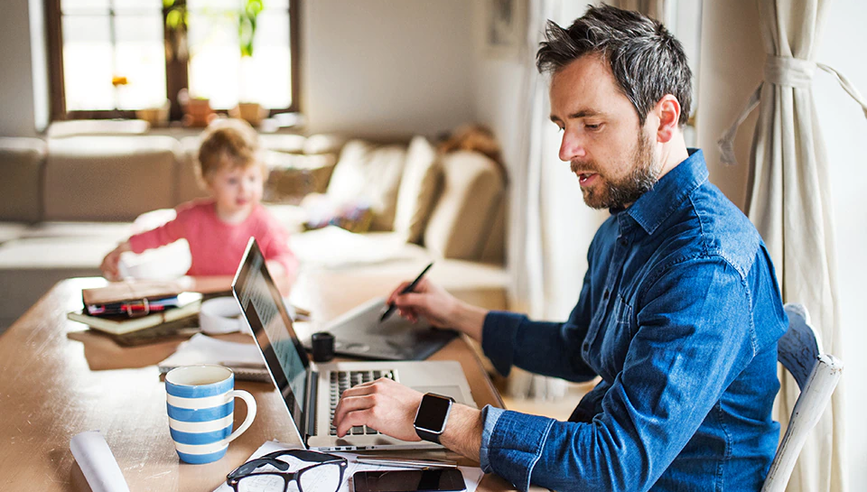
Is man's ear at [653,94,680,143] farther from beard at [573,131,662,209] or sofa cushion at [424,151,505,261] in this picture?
sofa cushion at [424,151,505,261]

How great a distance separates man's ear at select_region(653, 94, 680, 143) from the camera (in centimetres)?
119

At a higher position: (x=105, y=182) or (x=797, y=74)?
(x=797, y=74)

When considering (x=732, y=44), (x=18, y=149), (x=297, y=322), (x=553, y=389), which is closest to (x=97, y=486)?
(x=297, y=322)

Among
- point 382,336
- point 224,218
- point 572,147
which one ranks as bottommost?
point 382,336

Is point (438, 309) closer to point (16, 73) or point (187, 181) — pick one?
point (187, 181)

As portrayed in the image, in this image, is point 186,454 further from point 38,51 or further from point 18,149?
point 38,51

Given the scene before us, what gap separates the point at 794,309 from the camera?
1230 millimetres

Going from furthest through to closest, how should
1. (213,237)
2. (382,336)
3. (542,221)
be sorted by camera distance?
(542,221) → (213,237) → (382,336)

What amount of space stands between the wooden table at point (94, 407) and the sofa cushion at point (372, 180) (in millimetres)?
2404

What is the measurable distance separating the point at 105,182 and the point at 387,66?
181cm


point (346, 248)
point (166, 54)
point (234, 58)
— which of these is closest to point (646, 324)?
point (346, 248)

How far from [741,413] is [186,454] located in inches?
31.0

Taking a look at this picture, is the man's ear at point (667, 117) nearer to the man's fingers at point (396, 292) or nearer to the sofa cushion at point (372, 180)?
the man's fingers at point (396, 292)

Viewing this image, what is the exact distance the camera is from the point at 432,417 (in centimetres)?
105
